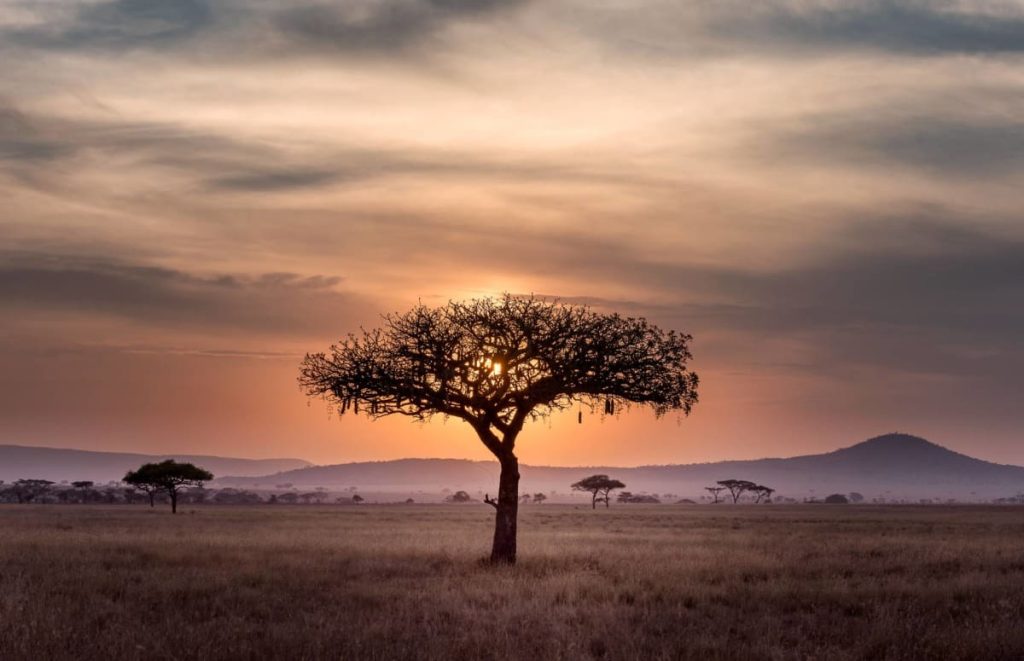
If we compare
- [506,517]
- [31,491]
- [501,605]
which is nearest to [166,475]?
[506,517]

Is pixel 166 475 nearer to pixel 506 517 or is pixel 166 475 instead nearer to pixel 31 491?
pixel 506 517

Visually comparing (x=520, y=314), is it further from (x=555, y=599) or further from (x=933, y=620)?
(x=933, y=620)

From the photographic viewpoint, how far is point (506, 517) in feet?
112

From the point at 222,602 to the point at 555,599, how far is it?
7.42m

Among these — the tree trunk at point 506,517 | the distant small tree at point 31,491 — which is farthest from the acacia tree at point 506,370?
the distant small tree at point 31,491

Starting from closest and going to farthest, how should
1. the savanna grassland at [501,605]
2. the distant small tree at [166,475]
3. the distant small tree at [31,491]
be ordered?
the savanna grassland at [501,605], the distant small tree at [166,475], the distant small tree at [31,491]

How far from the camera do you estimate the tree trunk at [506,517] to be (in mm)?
33562

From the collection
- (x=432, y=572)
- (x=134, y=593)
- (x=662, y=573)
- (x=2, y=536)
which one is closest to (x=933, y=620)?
(x=662, y=573)

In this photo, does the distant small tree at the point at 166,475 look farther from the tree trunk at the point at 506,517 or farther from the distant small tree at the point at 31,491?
the tree trunk at the point at 506,517

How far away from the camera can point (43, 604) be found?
21359 millimetres

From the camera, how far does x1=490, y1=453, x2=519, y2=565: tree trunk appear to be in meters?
33.6

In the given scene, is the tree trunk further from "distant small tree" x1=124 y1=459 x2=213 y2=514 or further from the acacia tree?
"distant small tree" x1=124 y1=459 x2=213 y2=514

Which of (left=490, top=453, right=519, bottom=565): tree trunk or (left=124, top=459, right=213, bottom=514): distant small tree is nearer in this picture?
(left=490, top=453, right=519, bottom=565): tree trunk

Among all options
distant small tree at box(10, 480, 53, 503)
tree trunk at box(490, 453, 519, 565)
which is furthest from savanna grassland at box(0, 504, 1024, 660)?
distant small tree at box(10, 480, 53, 503)
